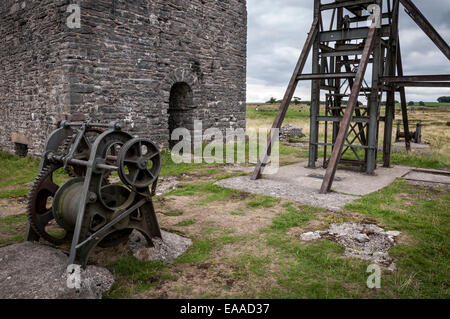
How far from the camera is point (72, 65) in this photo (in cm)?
859

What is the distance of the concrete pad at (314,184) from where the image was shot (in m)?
6.29

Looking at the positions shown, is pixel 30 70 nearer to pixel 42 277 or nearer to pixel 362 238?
pixel 42 277

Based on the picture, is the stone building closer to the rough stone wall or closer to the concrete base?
the rough stone wall

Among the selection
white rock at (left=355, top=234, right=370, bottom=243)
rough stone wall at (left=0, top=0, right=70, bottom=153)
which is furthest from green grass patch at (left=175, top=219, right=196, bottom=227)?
rough stone wall at (left=0, top=0, right=70, bottom=153)

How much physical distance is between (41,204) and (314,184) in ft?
17.5

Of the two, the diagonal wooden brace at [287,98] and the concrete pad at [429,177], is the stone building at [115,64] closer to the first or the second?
the diagonal wooden brace at [287,98]

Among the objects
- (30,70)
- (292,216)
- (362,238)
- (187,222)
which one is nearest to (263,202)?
(292,216)

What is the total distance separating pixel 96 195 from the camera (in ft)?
11.8

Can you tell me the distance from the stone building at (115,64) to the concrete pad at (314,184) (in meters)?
4.36

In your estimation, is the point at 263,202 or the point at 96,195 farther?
the point at 263,202

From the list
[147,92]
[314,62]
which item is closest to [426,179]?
[314,62]

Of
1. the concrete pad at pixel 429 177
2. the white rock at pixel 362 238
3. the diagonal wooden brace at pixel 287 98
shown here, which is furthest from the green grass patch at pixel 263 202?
the concrete pad at pixel 429 177

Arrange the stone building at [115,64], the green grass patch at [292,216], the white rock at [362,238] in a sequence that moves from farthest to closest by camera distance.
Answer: the stone building at [115,64], the green grass patch at [292,216], the white rock at [362,238]
